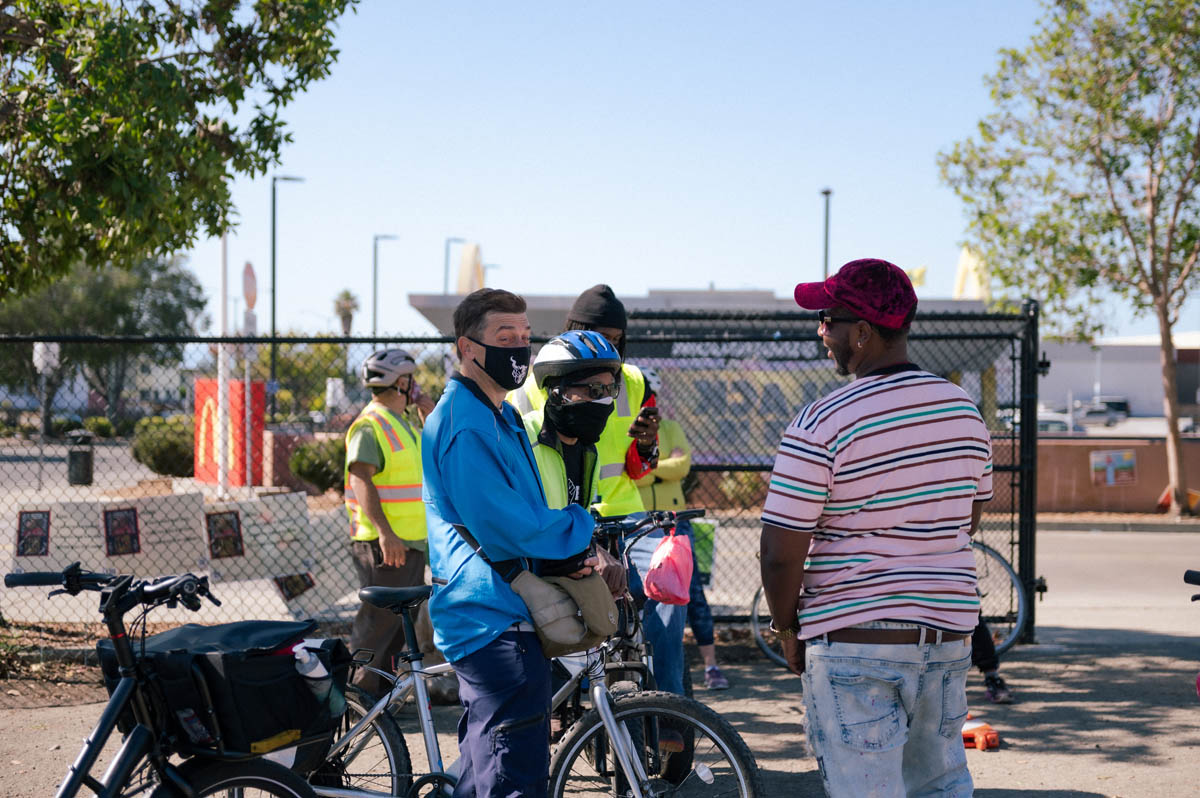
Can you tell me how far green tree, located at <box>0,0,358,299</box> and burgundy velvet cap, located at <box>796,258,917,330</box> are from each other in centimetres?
582

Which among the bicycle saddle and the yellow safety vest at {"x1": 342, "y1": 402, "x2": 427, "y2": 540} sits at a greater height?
the yellow safety vest at {"x1": 342, "y1": 402, "x2": 427, "y2": 540}

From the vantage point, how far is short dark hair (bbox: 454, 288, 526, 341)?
11.0 ft

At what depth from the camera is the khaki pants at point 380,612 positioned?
18.4ft

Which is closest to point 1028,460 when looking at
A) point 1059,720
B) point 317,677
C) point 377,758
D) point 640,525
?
point 1059,720

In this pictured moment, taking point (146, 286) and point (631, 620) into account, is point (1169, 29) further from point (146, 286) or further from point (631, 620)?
point (146, 286)

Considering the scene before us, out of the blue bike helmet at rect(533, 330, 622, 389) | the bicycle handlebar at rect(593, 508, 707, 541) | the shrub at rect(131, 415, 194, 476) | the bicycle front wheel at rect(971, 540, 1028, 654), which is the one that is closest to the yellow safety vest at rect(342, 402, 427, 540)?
the bicycle handlebar at rect(593, 508, 707, 541)

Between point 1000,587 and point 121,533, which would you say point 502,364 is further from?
point 1000,587

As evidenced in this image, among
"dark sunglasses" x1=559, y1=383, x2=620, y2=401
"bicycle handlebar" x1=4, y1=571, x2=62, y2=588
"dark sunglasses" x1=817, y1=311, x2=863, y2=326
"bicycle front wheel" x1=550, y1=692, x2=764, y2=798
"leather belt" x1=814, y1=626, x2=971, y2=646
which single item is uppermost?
"dark sunglasses" x1=817, y1=311, x2=863, y2=326

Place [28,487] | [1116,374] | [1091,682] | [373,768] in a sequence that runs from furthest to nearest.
Answer: [1116,374] → [28,487] → [1091,682] → [373,768]

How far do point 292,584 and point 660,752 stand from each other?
4.93 meters

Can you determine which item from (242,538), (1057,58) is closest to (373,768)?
(242,538)

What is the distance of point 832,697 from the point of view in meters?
2.65

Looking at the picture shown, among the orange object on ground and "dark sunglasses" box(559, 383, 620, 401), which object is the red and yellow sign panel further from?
"dark sunglasses" box(559, 383, 620, 401)

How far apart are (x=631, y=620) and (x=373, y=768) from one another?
1071 millimetres
